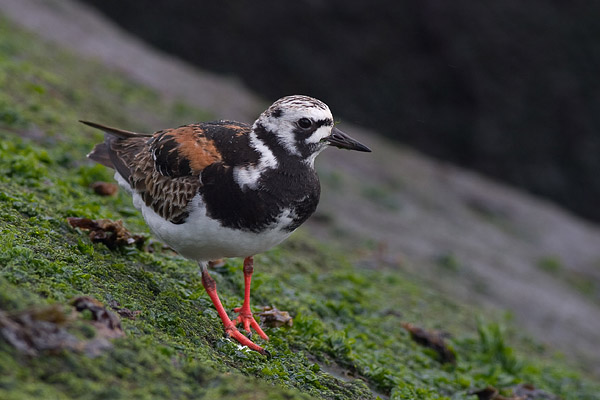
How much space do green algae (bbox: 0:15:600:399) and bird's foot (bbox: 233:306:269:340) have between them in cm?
15

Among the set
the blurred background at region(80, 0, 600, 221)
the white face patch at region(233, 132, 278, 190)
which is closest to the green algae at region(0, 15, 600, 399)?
the white face patch at region(233, 132, 278, 190)

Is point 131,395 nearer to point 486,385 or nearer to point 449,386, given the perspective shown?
point 449,386

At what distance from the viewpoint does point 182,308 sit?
215 inches

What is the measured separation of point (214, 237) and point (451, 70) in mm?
11473

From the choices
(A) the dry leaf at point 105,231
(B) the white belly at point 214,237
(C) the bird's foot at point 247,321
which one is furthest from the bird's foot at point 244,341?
(A) the dry leaf at point 105,231

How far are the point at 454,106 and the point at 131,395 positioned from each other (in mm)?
13177

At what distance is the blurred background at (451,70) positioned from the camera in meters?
15.2

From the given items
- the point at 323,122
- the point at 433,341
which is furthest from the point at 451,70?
the point at 323,122

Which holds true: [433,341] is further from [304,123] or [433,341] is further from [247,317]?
[304,123]

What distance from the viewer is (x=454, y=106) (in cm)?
1578

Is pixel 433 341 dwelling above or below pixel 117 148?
below

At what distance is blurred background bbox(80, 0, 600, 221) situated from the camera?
50.0ft

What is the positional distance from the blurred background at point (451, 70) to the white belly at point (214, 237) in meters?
10.6

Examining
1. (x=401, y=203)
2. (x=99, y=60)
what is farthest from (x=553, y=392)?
(x=99, y=60)
